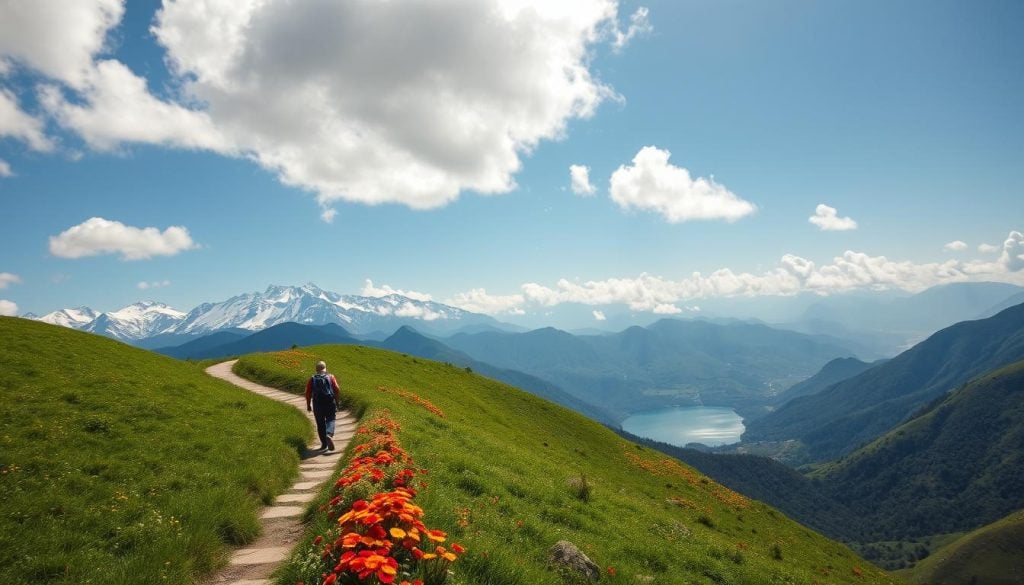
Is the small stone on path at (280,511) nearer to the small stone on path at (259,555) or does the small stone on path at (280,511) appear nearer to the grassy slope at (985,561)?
the small stone on path at (259,555)

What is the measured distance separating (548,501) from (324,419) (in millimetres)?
10011

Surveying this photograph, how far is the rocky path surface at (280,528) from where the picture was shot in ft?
28.5

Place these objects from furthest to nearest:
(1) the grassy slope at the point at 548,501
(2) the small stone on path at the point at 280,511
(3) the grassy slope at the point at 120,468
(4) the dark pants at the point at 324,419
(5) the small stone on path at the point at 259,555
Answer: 1. (4) the dark pants at the point at 324,419
2. (2) the small stone on path at the point at 280,511
3. (1) the grassy slope at the point at 548,501
4. (5) the small stone on path at the point at 259,555
5. (3) the grassy slope at the point at 120,468

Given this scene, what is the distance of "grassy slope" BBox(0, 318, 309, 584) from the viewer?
8273 mm

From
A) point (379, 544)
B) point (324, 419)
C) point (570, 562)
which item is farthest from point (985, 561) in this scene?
point (379, 544)

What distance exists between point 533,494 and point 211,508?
9.68m

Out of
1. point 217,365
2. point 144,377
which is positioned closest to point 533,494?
point 144,377

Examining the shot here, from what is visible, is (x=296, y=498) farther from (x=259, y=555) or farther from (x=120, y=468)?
(x=120, y=468)

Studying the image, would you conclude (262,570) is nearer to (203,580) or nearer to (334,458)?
(203,580)

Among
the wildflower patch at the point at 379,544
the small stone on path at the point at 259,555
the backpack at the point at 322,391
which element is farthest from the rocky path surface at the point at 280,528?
the wildflower patch at the point at 379,544

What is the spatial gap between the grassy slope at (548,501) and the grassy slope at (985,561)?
18229 centimetres

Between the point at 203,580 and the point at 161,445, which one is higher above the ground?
the point at 161,445

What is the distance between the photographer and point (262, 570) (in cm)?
877

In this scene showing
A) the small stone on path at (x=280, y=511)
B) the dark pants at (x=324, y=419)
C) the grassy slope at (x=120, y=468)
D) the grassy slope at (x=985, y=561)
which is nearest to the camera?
the grassy slope at (x=120, y=468)
